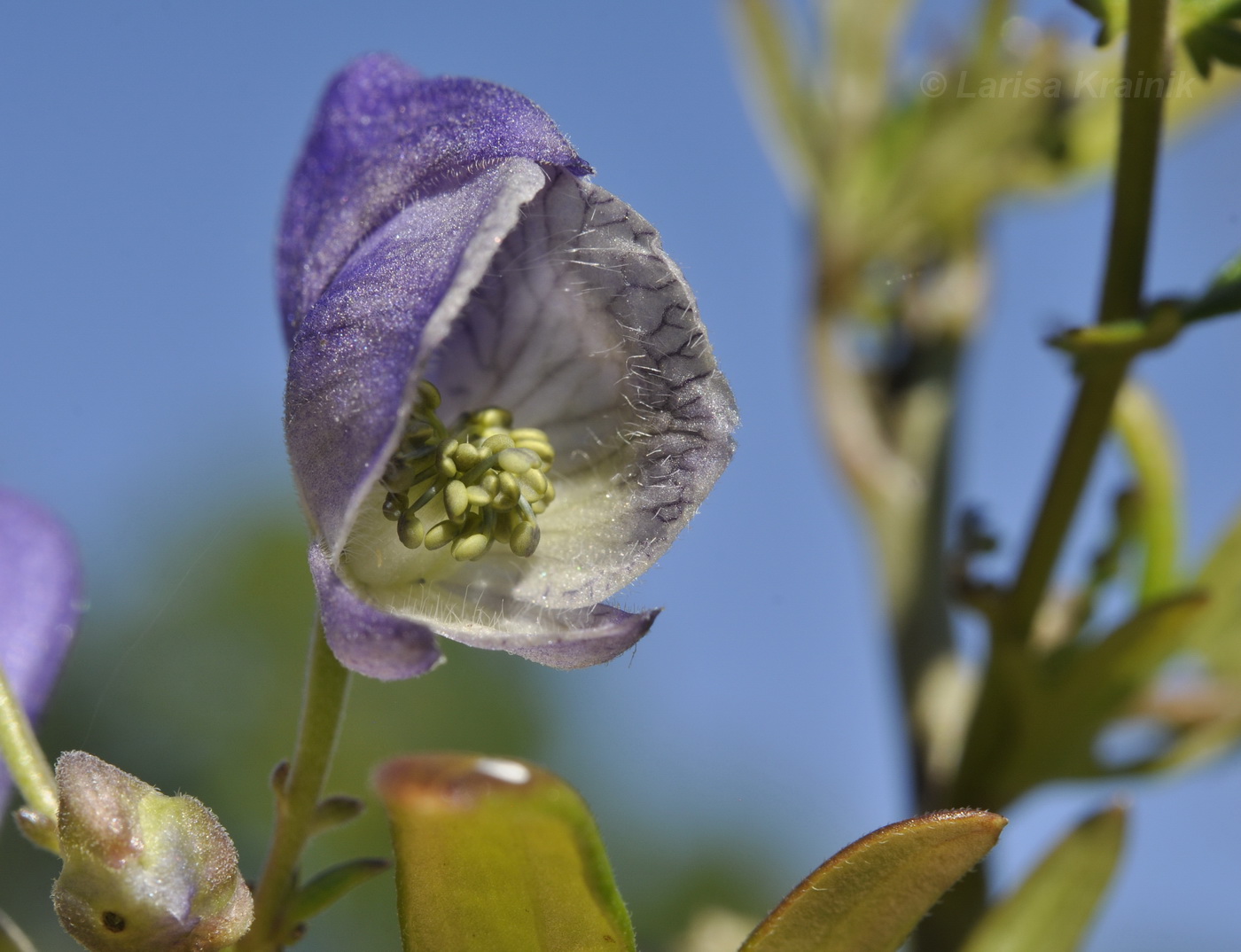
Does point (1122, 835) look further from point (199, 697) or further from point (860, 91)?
point (860, 91)

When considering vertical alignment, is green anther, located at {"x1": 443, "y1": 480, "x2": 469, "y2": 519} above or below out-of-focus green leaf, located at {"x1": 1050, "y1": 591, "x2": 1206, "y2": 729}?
above

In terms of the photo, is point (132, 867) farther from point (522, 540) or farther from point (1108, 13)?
point (1108, 13)

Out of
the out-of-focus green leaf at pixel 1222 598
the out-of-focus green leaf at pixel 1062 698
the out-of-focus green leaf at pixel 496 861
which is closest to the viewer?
the out-of-focus green leaf at pixel 496 861

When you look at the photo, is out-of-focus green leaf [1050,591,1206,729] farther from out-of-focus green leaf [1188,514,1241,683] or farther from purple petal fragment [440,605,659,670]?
purple petal fragment [440,605,659,670]

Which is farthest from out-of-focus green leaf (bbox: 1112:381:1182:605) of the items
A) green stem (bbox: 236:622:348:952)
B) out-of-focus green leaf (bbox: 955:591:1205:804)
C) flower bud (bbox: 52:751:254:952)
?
flower bud (bbox: 52:751:254:952)

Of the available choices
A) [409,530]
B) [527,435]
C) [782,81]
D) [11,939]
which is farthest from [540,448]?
[782,81]

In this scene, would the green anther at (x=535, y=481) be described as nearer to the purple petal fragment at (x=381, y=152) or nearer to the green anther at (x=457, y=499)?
the green anther at (x=457, y=499)

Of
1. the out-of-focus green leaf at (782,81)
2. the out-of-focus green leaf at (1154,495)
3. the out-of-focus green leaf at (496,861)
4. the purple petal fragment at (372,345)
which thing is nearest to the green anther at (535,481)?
the purple petal fragment at (372,345)

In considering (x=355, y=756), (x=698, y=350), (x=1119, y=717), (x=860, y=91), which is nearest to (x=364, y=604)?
(x=698, y=350)
